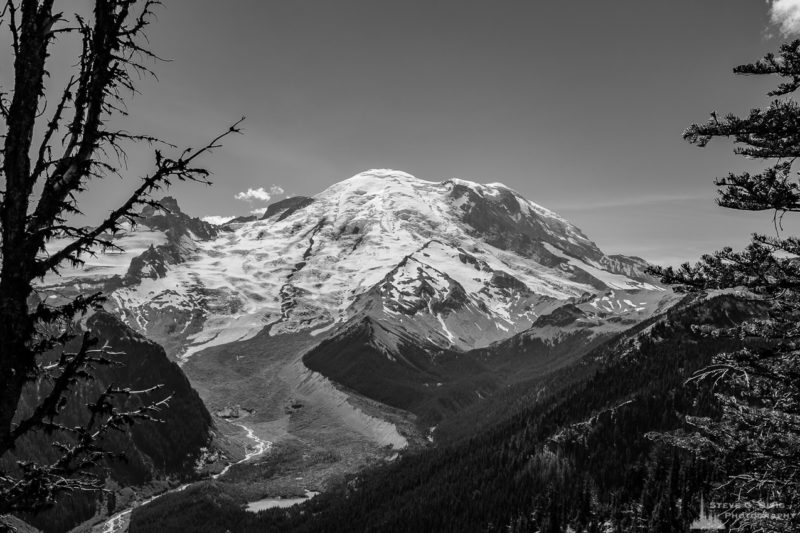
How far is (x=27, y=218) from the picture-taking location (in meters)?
9.76

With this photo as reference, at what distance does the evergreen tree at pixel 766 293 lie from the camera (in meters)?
14.7

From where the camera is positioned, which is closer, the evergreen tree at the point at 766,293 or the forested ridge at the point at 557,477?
the evergreen tree at the point at 766,293


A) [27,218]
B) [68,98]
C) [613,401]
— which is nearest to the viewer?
[27,218]

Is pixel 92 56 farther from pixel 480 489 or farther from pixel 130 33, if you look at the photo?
pixel 480 489

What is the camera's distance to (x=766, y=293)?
53.0 feet

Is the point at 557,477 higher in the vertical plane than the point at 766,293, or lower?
lower

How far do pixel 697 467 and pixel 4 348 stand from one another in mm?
144380

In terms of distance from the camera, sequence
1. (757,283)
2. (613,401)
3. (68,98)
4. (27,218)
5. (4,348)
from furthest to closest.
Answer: (613,401)
(757,283)
(68,98)
(27,218)
(4,348)

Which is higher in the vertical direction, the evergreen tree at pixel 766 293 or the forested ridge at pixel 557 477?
the evergreen tree at pixel 766 293

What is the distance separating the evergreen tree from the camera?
14742 mm

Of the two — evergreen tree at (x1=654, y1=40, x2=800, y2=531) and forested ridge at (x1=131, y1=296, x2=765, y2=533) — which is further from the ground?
evergreen tree at (x1=654, y1=40, x2=800, y2=531)

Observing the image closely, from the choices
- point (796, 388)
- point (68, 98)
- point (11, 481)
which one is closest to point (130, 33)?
point (68, 98)

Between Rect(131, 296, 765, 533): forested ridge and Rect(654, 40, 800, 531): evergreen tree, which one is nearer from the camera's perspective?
Rect(654, 40, 800, 531): evergreen tree

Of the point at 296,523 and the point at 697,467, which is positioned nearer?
the point at 697,467
